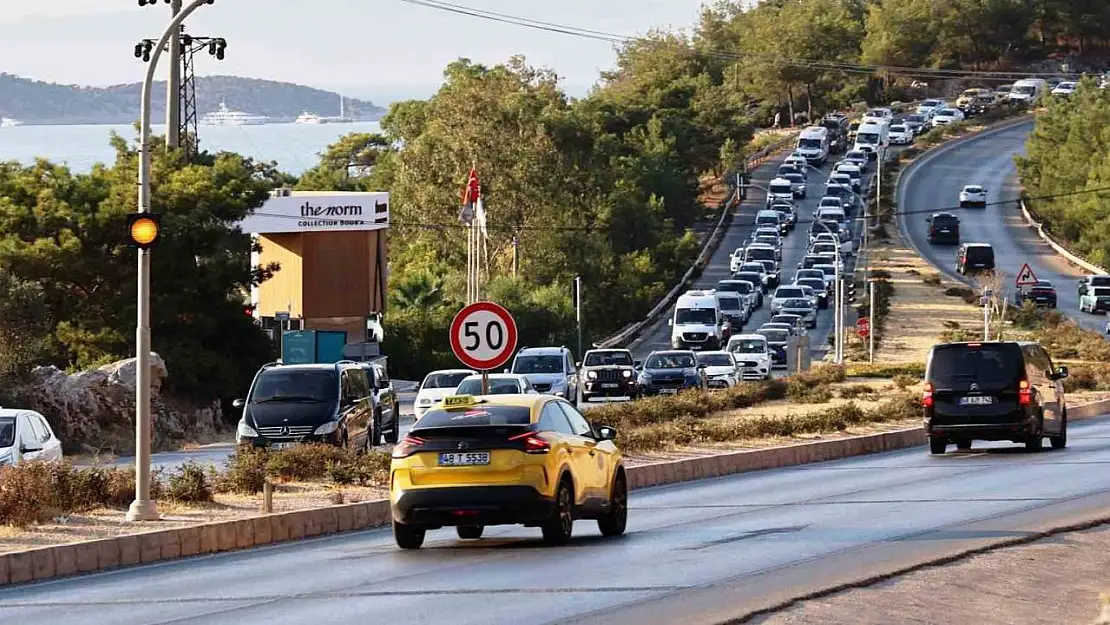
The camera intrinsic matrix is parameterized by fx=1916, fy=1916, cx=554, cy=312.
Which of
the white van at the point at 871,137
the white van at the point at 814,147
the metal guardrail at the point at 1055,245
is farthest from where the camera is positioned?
the white van at the point at 871,137

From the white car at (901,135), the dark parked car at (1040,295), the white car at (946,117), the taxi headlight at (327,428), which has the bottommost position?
the taxi headlight at (327,428)

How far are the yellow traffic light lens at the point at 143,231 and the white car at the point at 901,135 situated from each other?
135457 millimetres

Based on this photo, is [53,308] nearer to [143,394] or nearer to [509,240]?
[143,394]

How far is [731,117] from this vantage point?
14525 centimetres

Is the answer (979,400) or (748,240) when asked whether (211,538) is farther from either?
(748,240)

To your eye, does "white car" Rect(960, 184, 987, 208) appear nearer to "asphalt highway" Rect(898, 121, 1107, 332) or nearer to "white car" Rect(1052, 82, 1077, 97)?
"asphalt highway" Rect(898, 121, 1107, 332)

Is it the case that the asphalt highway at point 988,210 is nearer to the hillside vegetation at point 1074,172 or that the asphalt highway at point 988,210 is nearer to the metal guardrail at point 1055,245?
the metal guardrail at point 1055,245

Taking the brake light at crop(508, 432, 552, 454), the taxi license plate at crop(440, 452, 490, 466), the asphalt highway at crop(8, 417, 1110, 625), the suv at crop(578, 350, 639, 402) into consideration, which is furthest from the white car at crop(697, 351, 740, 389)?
the taxi license plate at crop(440, 452, 490, 466)

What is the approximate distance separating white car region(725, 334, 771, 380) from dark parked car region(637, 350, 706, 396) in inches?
264

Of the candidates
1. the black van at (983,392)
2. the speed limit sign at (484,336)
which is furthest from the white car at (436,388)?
the speed limit sign at (484,336)

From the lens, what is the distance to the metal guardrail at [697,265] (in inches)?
3447

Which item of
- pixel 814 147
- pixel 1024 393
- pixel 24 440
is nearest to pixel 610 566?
pixel 24 440

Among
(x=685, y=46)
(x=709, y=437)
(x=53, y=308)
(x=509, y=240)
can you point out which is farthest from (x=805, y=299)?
(x=685, y=46)

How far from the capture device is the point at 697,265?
108m
